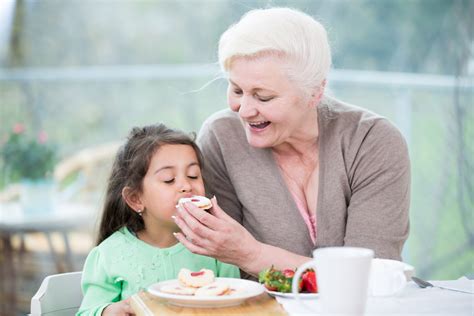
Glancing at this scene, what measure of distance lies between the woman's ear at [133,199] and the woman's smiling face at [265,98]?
0.36 meters

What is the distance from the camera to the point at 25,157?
3840 mm

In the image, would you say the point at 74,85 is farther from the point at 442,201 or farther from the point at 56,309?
the point at 56,309

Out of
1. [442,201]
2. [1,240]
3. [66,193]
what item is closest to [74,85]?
[66,193]

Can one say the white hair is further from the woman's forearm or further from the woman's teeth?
the woman's forearm

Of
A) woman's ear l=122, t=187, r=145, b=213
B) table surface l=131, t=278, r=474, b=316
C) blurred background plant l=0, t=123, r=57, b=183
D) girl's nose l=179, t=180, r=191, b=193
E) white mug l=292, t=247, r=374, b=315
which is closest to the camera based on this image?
white mug l=292, t=247, r=374, b=315

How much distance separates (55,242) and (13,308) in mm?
462

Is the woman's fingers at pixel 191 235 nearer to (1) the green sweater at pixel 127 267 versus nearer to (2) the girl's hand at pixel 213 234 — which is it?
(2) the girl's hand at pixel 213 234

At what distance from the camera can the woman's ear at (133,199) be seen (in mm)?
2156

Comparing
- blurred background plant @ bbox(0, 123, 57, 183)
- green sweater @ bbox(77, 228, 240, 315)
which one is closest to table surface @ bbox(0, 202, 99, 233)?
blurred background plant @ bbox(0, 123, 57, 183)

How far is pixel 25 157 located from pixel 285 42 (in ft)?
7.07

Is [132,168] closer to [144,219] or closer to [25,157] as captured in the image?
[144,219]

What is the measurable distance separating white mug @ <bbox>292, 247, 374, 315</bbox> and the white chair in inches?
34.6

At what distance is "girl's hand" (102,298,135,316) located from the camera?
1.74 metres

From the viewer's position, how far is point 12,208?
3.99 meters
